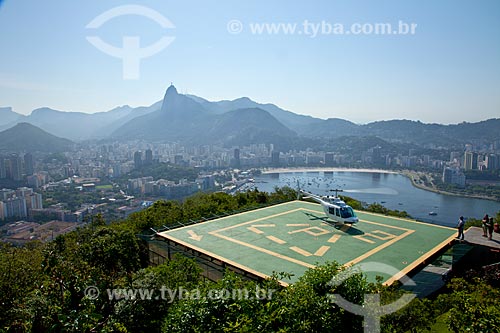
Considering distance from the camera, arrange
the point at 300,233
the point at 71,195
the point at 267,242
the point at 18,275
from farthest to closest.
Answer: the point at 71,195 < the point at 300,233 < the point at 267,242 < the point at 18,275

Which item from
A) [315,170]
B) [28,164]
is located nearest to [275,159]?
[315,170]

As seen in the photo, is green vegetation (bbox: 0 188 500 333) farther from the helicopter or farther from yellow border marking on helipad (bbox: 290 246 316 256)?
the helicopter

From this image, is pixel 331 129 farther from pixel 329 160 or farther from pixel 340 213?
pixel 340 213

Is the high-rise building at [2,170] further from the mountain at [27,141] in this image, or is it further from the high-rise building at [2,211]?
the mountain at [27,141]

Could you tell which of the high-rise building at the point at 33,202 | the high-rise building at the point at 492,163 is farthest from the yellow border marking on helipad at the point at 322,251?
the high-rise building at the point at 492,163

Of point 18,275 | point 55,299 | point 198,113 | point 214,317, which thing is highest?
point 198,113

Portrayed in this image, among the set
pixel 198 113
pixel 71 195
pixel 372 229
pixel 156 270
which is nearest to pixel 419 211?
pixel 372 229

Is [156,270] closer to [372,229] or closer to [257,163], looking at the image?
[372,229]

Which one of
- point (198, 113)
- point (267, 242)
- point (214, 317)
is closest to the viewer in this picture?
point (214, 317)
